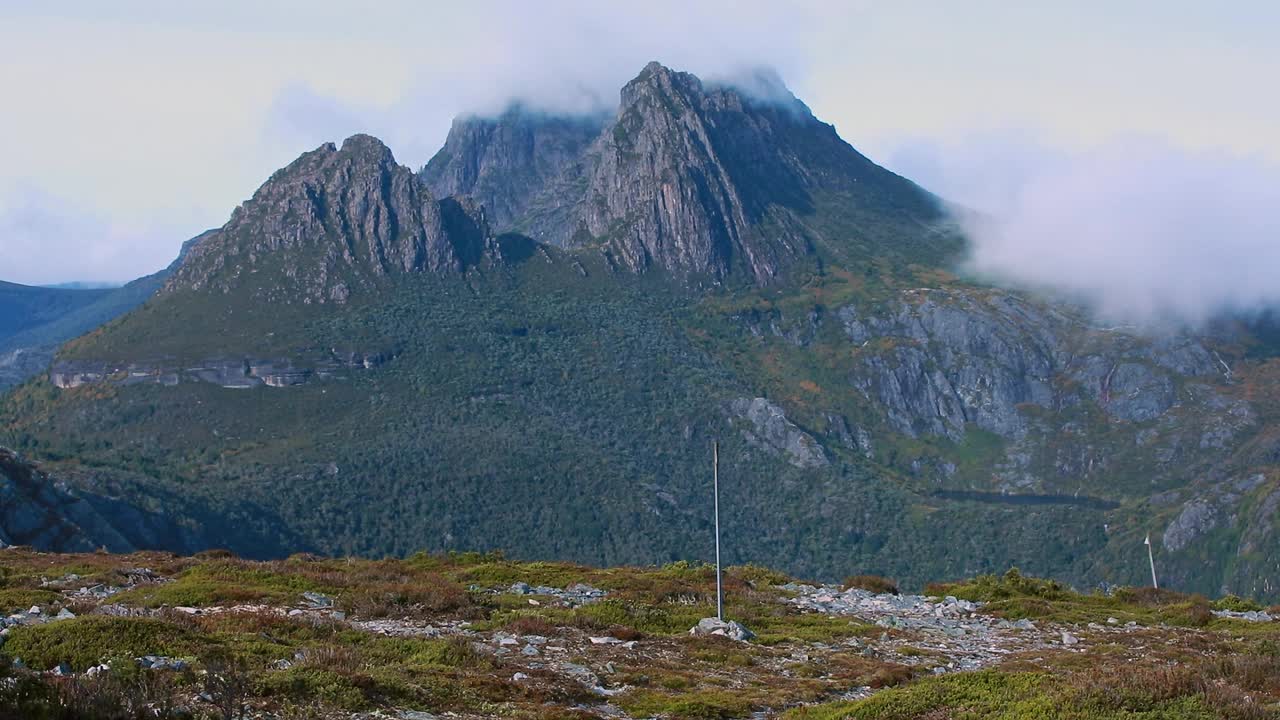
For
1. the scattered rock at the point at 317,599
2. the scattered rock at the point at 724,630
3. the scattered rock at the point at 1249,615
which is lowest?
the scattered rock at the point at 1249,615

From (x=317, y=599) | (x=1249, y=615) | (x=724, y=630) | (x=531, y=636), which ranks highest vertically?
(x=317, y=599)

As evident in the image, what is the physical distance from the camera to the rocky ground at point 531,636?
74.7 ft

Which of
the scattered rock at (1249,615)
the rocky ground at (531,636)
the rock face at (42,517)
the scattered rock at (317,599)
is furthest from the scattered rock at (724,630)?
the rock face at (42,517)

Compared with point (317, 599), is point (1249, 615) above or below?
below

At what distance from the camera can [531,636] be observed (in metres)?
31.9

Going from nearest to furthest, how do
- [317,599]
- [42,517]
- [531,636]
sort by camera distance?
1. [531,636]
2. [317,599]
3. [42,517]

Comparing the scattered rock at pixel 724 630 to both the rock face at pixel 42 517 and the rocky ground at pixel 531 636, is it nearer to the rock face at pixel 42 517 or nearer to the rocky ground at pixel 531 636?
the rocky ground at pixel 531 636

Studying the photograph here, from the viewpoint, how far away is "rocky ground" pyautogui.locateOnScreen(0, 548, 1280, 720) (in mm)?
22781

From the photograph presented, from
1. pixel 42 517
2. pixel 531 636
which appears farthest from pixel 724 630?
pixel 42 517

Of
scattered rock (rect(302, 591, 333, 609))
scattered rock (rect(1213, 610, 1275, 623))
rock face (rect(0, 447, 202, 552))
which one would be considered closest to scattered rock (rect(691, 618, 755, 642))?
scattered rock (rect(302, 591, 333, 609))

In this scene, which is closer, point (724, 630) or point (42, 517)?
point (724, 630)

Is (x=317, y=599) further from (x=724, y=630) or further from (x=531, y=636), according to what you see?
(x=724, y=630)

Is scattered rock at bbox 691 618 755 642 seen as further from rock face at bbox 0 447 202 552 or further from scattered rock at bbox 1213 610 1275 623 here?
rock face at bbox 0 447 202 552

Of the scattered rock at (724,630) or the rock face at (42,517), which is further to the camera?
the rock face at (42,517)
